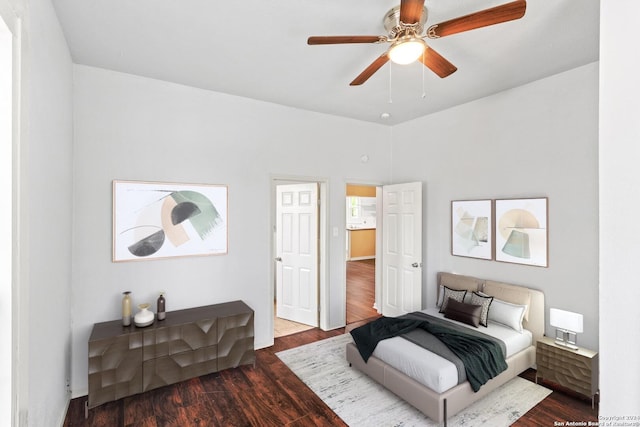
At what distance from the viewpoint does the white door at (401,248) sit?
4227 mm

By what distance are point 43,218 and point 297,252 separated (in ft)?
9.97

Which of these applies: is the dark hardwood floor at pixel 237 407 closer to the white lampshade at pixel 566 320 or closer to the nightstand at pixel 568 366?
the nightstand at pixel 568 366

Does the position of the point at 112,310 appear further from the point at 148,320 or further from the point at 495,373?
the point at 495,373

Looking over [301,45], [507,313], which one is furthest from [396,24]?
[507,313]

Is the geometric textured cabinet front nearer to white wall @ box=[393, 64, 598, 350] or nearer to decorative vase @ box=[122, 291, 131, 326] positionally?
decorative vase @ box=[122, 291, 131, 326]

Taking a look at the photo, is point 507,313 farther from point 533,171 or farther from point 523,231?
point 533,171

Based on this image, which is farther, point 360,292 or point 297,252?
point 360,292

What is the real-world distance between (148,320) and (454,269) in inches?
138

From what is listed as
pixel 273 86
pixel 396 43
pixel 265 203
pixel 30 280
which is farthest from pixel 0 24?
pixel 265 203

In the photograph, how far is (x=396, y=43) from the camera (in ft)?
6.31

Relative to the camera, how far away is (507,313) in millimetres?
3133

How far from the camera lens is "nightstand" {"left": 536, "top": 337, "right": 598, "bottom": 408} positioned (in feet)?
8.45

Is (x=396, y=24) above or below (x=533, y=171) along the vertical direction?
above
